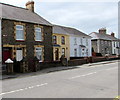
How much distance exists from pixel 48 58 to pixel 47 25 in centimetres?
507

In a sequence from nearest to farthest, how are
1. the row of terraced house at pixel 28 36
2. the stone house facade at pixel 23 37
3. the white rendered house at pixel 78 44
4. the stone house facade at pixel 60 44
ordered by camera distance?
the stone house facade at pixel 23 37, the row of terraced house at pixel 28 36, the stone house facade at pixel 60 44, the white rendered house at pixel 78 44

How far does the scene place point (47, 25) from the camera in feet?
75.8

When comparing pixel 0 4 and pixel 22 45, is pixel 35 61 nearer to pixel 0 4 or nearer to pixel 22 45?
pixel 22 45

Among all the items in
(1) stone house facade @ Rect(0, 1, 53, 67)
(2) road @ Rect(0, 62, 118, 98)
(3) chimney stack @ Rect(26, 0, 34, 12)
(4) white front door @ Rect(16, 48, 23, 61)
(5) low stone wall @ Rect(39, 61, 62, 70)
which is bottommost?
(2) road @ Rect(0, 62, 118, 98)

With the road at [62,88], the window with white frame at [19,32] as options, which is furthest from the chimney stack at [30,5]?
the road at [62,88]

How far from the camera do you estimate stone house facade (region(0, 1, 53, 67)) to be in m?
18.3

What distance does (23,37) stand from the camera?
19969mm

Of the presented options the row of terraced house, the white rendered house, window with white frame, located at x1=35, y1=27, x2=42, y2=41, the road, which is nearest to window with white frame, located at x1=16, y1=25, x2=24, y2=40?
the row of terraced house

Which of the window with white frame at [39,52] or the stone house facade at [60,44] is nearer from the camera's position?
the window with white frame at [39,52]

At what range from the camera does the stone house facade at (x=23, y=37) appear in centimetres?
1830

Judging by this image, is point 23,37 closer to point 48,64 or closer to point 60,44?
point 48,64

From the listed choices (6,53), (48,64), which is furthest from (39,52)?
(6,53)

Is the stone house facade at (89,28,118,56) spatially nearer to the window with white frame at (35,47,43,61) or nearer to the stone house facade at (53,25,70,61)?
the stone house facade at (53,25,70,61)

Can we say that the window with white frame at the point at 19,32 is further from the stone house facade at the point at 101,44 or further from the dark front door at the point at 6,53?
the stone house facade at the point at 101,44
